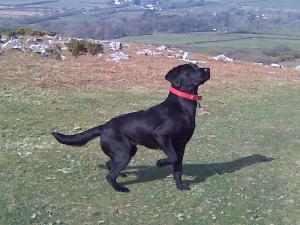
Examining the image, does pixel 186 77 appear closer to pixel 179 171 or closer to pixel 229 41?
pixel 179 171

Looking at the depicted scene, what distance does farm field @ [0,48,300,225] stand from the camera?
722cm

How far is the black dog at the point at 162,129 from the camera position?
770cm

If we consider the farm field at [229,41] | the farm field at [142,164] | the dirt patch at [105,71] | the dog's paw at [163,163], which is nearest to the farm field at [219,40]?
the farm field at [229,41]

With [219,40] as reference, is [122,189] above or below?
above

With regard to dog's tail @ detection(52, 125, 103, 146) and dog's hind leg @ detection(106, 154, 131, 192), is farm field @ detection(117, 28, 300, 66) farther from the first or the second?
dog's hind leg @ detection(106, 154, 131, 192)

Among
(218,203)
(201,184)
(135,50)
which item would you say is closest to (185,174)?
(201,184)

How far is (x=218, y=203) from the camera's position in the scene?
7.57m

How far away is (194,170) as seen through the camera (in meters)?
8.95

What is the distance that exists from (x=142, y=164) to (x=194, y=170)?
728 mm

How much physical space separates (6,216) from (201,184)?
2.42 m

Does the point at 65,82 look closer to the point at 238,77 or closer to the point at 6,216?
the point at 238,77

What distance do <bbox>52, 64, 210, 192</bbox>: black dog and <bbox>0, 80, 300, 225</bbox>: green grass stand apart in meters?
0.41

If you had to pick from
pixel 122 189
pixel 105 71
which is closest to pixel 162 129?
pixel 122 189

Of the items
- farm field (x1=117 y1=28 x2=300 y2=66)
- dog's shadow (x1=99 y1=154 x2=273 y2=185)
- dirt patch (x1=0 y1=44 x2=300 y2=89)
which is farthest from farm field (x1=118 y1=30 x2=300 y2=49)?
dog's shadow (x1=99 y1=154 x2=273 y2=185)
